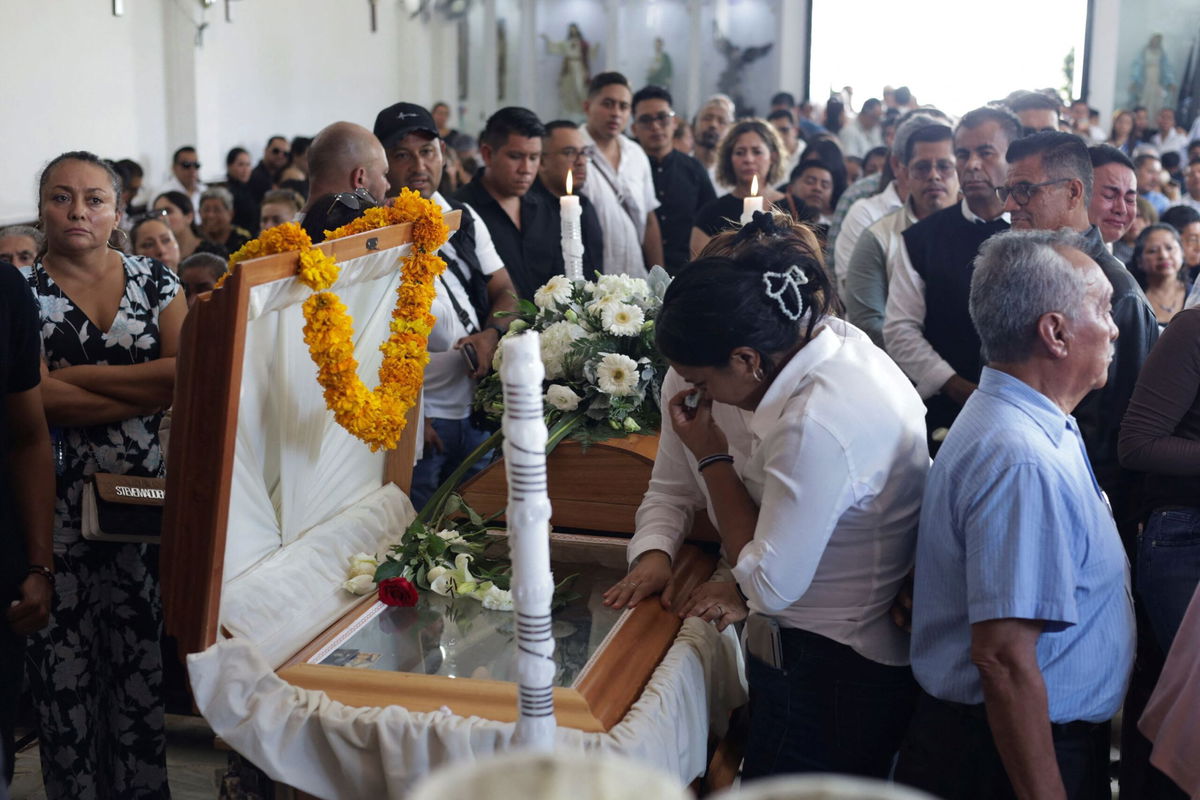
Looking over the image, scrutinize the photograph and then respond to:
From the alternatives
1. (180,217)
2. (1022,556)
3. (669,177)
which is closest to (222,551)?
(1022,556)

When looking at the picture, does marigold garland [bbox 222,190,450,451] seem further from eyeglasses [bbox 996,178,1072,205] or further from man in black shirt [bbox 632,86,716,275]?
man in black shirt [bbox 632,86,716,275]

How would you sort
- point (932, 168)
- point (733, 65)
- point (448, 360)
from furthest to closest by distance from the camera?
point (733, 65) → point (932, 168) → point (448, 360)

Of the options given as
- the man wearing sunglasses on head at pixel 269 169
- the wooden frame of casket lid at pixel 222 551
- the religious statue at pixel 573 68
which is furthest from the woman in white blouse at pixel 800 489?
the religious statue at pixel 573 68

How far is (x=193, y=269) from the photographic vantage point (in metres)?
4.29

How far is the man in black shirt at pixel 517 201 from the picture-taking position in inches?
171

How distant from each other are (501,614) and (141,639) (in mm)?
1194

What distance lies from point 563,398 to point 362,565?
0.60m

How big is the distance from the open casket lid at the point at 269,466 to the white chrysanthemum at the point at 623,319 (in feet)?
1.48

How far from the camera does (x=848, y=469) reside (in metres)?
1.82

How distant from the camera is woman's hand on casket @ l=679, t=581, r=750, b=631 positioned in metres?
2.08

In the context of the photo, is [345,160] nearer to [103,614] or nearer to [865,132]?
[103,614]

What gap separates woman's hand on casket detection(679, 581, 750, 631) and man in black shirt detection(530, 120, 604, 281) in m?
2.78

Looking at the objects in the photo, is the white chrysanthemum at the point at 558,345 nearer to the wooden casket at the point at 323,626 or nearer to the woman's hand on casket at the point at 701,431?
the wooden casket at the point at 323,626

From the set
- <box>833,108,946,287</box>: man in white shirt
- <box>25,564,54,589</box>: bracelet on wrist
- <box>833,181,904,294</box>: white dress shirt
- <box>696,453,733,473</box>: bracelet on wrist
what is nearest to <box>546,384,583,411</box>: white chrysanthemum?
<box>696,453,733,473</box>: bracelet on wrist
